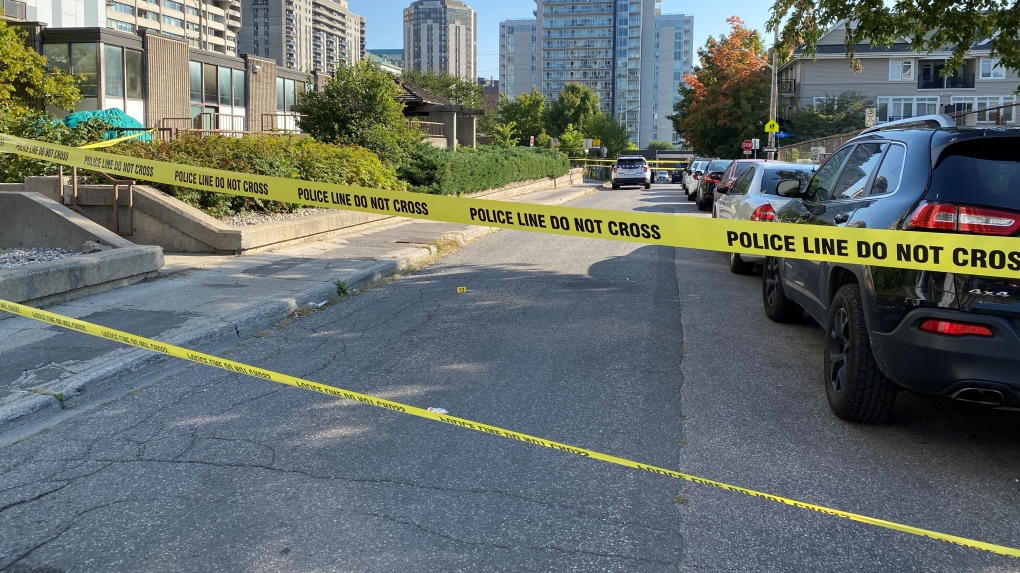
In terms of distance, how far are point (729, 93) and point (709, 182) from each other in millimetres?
→ 38260

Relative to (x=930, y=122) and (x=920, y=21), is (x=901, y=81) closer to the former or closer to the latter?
(x=920, y=21)

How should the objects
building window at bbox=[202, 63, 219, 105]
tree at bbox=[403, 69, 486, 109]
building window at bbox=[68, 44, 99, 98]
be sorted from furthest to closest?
1. tree at bbox=[403, 69, 486, 109]
2. building window at bbox=[202, 63, 219, 105]
3. building window at bbox=[68, 44, 99, 98]

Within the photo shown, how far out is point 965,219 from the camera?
435cm

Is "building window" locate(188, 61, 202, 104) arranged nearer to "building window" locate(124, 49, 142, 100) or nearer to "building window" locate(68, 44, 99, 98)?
"building window" locate(124, 49, 142, 100)

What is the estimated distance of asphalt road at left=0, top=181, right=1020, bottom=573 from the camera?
12.0 ft

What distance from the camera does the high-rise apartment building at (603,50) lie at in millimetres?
181375

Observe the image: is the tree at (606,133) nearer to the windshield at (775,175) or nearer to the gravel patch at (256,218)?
the gravel patch at (256,218)

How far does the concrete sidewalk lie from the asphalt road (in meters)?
0.30

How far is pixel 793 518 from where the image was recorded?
4.01 meters

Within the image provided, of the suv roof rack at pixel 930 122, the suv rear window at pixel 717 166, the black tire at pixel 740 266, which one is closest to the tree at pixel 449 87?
the suv rear window at pixel 717 166

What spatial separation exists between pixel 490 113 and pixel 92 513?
3435 inches

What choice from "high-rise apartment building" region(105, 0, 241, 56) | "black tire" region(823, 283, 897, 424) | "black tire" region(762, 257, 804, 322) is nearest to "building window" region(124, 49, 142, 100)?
"black tire" region(762, 257, 804, 322)

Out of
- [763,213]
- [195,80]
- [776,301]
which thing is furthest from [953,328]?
[195,80]

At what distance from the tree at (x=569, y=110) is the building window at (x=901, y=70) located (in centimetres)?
4277
